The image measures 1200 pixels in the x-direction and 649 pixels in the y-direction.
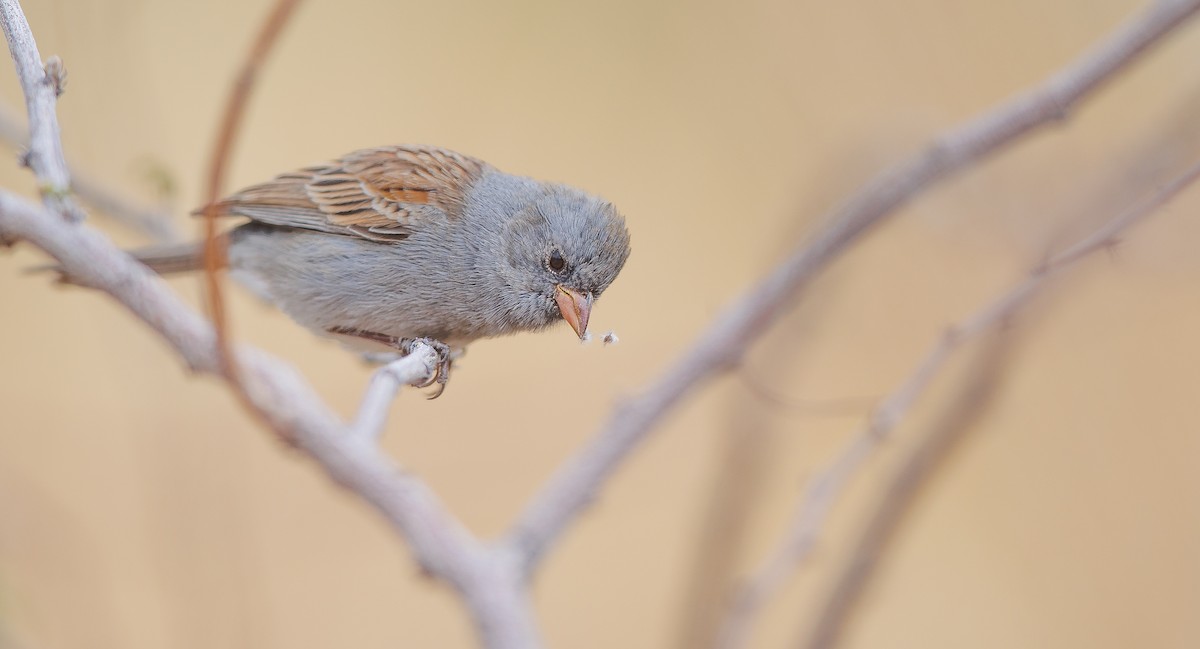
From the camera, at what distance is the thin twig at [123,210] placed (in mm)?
2688

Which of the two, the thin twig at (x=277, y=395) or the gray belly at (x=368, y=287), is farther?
the gray belly at (x=368, y=287)

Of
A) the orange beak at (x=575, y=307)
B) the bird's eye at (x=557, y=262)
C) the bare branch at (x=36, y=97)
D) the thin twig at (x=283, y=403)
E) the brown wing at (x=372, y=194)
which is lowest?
the thin twig at (x=283, y=403)

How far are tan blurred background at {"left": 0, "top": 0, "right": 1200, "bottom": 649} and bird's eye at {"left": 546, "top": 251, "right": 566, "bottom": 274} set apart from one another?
0.44m

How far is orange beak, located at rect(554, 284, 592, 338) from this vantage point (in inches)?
81.7

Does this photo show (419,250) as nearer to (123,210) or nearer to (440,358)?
(440,358)

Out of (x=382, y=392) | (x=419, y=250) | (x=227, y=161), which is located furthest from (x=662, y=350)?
(x=227, y=161)

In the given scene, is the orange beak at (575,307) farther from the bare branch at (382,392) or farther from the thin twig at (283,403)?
the thin twig at (283,403)

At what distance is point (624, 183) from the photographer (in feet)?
10.6

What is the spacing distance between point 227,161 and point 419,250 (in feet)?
3.88

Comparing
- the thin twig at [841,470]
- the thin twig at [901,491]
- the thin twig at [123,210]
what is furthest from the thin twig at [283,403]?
the thin twig at [123,210]

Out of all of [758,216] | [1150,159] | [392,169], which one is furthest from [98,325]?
[1150,159]

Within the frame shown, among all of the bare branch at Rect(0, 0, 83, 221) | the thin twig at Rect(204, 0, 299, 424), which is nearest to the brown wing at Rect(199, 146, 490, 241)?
the bare branch at Rect(0, 0, 83, 221)

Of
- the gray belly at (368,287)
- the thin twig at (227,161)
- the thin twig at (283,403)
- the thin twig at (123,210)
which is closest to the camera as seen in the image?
the thin twig at (227,161)

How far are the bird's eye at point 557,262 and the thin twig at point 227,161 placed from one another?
3.29 feet
